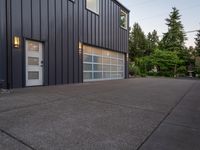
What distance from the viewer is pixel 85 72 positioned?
9164 mm

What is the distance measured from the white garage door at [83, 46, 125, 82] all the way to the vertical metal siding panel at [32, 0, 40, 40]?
3121 millimetres

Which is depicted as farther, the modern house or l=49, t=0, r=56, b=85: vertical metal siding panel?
l=49, t=0, r=56, b=85: vertical metal siding panel

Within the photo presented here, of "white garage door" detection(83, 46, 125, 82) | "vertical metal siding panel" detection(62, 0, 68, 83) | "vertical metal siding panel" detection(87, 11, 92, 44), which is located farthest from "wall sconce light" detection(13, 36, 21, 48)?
"vertical metal siding panel" detection(87, 11, 92, 44)

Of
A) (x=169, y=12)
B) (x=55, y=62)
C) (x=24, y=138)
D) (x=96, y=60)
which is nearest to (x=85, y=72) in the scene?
(x=96, y=60)

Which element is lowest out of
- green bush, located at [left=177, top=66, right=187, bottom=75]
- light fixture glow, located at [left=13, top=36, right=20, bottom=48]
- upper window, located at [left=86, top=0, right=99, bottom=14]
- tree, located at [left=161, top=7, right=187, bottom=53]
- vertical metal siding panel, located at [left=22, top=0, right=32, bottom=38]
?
green bush, located at [left=177, top=66, right=187, bottom=75]

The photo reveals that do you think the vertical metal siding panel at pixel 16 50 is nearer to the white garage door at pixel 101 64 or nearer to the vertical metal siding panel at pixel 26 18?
the vertical metal siding panel at pixel 26 18

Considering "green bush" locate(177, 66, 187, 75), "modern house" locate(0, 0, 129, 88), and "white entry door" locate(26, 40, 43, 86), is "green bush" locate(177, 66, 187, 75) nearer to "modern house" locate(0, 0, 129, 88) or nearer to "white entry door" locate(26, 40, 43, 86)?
"modern house" locate(0, 0, 129, 88)

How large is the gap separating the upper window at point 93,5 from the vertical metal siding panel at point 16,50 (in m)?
4.27

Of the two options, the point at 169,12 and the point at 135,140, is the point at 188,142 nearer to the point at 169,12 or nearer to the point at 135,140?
the point at 135,140

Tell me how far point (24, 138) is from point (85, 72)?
734 cm

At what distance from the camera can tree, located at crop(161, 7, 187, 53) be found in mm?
26750

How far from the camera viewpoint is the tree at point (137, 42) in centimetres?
3084

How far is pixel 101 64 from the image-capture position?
10719 mm

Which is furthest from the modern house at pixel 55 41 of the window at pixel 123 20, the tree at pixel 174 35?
the tree at pixel 174 35
